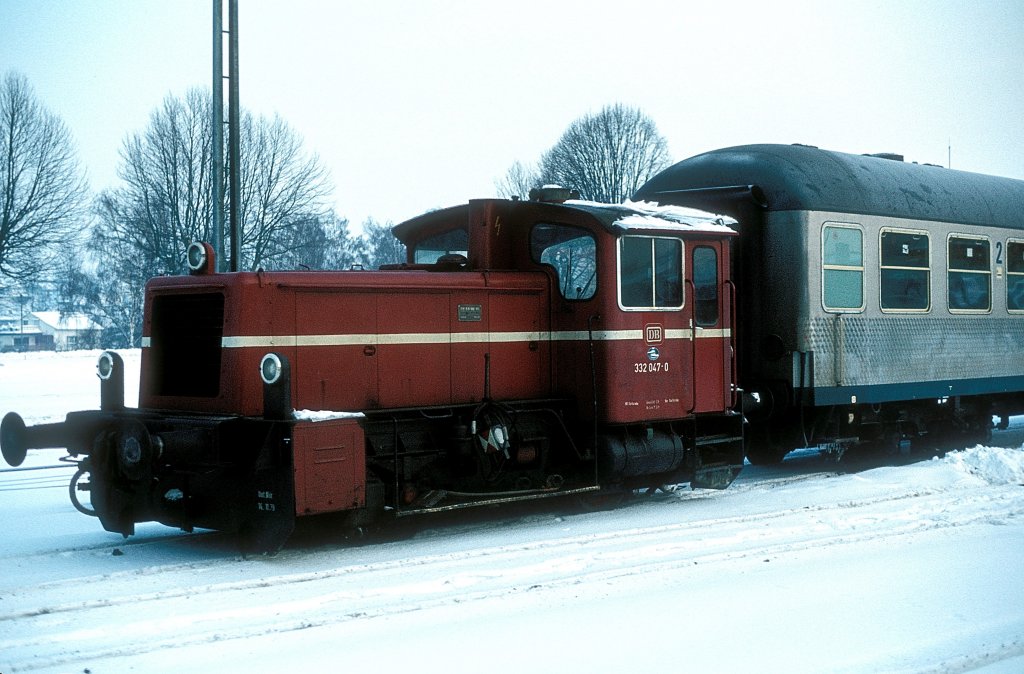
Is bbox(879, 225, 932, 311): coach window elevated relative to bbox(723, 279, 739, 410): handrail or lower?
elevated

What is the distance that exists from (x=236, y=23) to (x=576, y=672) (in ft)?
32.2

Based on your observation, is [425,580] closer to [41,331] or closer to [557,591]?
[557,591]

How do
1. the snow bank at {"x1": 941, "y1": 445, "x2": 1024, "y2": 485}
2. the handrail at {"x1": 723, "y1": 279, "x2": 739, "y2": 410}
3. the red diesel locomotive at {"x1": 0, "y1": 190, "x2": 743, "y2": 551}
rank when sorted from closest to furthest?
the red diesel locomotive at {"x1": 0, "y1": 190, "x2": 743, "y2": 551}
the handrail at {"x1": 723, "y1": 279, "x2": 739, "y2": 410}
the snow bank at {"x1": 941, "y1": 445, "x2": 1024, "y2": 485}

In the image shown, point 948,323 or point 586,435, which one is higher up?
point 948,323

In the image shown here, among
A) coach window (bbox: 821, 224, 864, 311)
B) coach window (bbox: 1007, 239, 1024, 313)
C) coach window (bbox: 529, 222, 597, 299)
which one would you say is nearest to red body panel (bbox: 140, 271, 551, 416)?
coach window (bbox: 529, 222, 597, 299)

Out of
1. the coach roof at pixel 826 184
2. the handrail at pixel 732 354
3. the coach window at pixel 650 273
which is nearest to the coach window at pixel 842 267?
the coach roof at pixel 826 184

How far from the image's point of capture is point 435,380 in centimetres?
890

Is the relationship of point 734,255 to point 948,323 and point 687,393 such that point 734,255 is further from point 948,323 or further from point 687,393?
point 948,323

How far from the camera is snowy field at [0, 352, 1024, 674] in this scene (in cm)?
538

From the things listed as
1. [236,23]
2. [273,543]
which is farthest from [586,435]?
[236,23]

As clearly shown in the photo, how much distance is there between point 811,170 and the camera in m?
11.7

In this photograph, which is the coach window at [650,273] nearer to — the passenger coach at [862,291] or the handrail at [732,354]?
the handrail at [732,354]

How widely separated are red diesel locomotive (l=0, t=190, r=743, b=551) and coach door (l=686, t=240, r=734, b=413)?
19 millimetres

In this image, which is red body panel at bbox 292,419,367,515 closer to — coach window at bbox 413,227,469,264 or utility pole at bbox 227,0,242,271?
coach window at bbox 413,227,469,264
